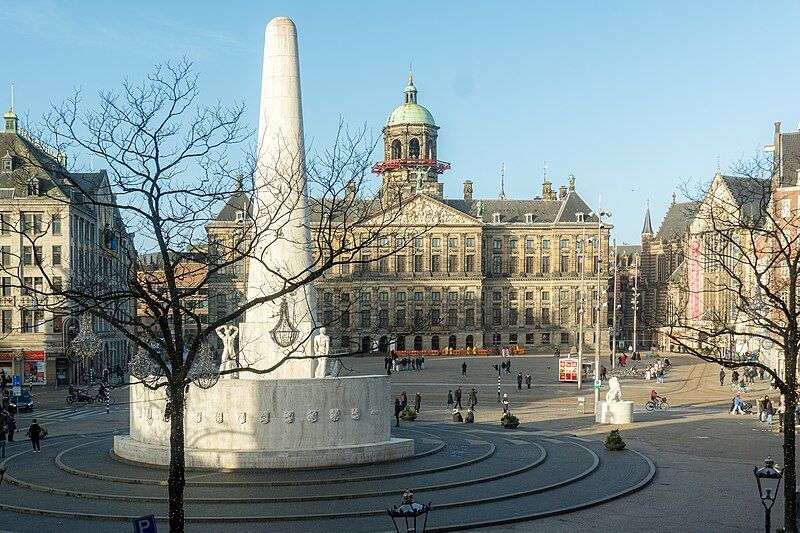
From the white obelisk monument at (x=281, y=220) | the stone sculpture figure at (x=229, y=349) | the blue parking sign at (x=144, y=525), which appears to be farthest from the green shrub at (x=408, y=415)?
the blue parking sign at (x=144, y=525)

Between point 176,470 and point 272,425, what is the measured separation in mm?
11033

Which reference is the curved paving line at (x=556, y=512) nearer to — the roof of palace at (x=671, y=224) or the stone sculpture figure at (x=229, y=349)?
the stone sculpture figure at (x=229, y=349)

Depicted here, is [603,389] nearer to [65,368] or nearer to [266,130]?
[65,368]

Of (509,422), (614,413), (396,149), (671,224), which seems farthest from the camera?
(671,224)

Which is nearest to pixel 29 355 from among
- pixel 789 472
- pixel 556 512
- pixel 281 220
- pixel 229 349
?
pixel 281 220

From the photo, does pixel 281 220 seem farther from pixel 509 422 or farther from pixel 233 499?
pixel 509 422

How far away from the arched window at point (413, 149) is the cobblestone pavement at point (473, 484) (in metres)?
81.6

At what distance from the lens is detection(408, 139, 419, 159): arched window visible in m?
119

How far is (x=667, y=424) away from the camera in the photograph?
1613 inches

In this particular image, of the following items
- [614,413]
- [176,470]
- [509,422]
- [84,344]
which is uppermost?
[176,470]

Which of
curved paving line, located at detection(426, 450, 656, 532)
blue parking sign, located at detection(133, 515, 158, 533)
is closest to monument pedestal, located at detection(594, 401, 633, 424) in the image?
curved paving line, located at detection(426, 450, 656, 532)

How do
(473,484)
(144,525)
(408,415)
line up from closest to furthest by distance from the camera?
1. (144,525)
2. (473,484)
3. (408,415)

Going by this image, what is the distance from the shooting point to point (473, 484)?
2397cm

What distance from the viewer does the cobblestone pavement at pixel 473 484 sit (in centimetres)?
2053
